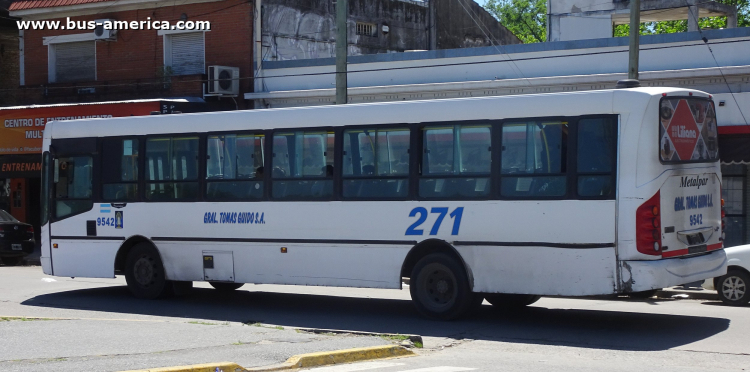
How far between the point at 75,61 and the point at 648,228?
79.7ft

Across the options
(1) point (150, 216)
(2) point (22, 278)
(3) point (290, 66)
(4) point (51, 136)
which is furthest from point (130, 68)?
(1) point (150, 216)

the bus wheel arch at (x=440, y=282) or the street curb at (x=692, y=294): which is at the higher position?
the bus wheel arch at (x=440, y=282)

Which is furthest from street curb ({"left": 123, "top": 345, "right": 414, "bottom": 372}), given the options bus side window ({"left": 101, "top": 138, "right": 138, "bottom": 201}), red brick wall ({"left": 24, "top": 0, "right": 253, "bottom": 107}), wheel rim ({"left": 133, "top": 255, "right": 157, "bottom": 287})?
red brick wall ({"left": 24, "top": 0, "right": 253, "bottom": 107})

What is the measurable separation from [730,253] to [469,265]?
515 cm

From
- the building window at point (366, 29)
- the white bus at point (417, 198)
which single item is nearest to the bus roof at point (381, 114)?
the white bus at point (417, 198)

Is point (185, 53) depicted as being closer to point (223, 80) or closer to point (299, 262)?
point (223, 80)

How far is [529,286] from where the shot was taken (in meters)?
11.3

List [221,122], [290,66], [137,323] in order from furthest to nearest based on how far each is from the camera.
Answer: [290,66] → [221,122] → [137,323]

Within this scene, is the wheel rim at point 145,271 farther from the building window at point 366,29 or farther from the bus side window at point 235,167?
the building window at point 366,29

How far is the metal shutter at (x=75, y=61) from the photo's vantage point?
30.1 meters

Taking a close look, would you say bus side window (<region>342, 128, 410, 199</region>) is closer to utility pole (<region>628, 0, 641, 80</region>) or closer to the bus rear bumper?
the bus rear bumper

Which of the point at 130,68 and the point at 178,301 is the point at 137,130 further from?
the point at 130,68

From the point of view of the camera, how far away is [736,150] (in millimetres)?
18734
